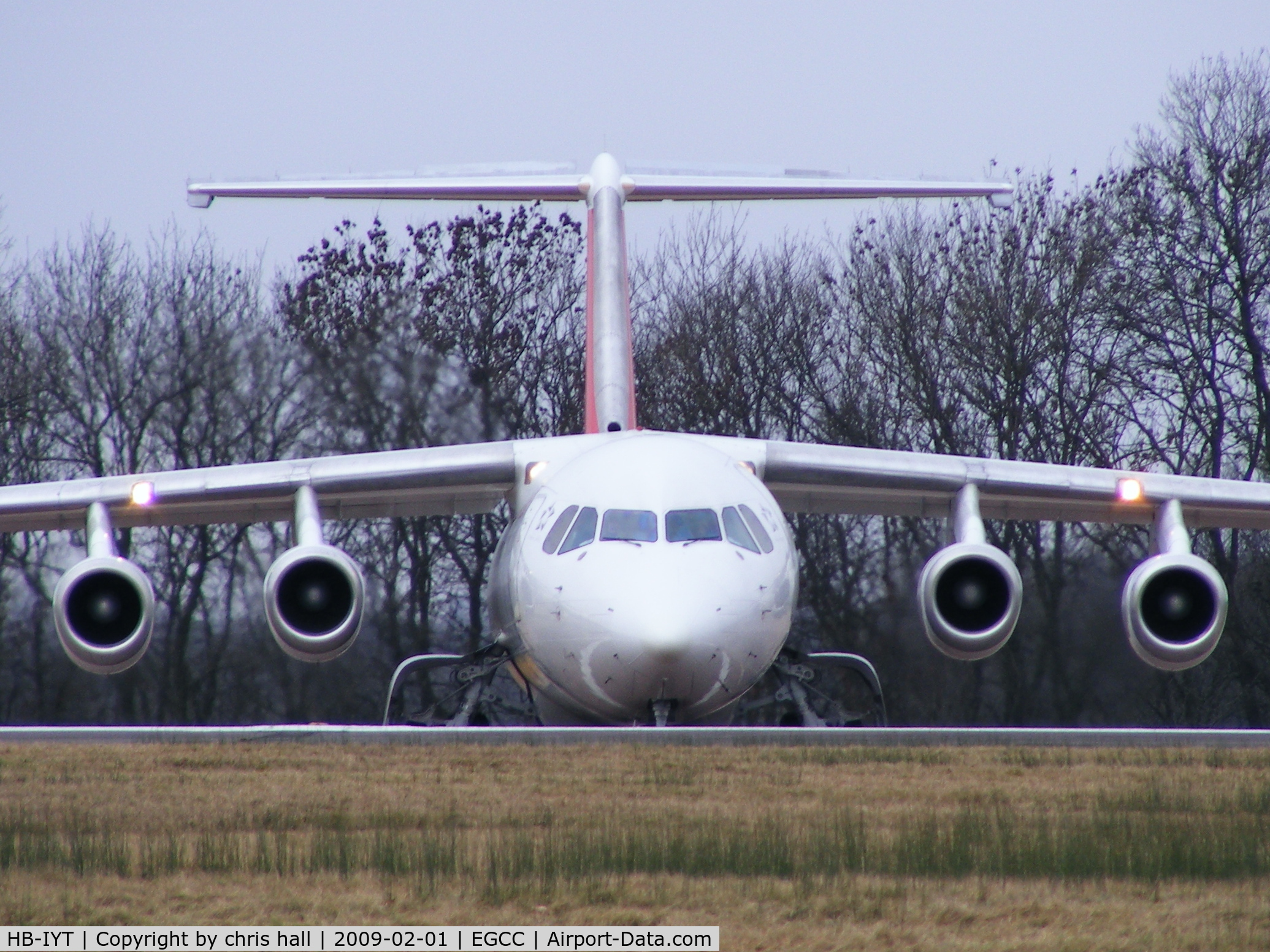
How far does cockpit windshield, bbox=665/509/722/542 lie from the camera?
39.2 ft

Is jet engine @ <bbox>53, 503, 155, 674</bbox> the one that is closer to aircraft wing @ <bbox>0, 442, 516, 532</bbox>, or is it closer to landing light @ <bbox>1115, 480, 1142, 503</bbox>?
aircraft wing @ <bbox>0, 442, 516, 532</bbox>

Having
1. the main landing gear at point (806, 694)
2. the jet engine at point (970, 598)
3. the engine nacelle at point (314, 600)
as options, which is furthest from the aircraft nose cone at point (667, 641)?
the engine nacelle at point (314, 600)

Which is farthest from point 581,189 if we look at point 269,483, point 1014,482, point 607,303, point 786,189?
point 1014,482

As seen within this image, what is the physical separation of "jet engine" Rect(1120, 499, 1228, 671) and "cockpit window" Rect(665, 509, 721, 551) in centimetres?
372

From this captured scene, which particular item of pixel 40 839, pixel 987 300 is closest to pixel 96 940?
pixel 40 839

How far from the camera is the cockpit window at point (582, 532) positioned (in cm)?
1218

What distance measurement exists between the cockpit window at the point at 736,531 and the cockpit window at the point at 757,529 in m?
0.05

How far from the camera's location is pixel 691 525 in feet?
39.5

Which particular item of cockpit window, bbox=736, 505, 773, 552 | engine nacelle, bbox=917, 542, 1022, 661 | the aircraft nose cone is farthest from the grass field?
engine nacelle, bbox=917, 542, 1022, 661

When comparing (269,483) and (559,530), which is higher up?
(269,483)

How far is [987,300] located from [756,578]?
18.1 metres

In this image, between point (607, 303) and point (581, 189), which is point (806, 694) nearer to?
point (607, 303)

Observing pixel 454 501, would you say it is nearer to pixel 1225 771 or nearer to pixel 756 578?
pixel 756 578

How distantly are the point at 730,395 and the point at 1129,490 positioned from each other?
1608 cm
